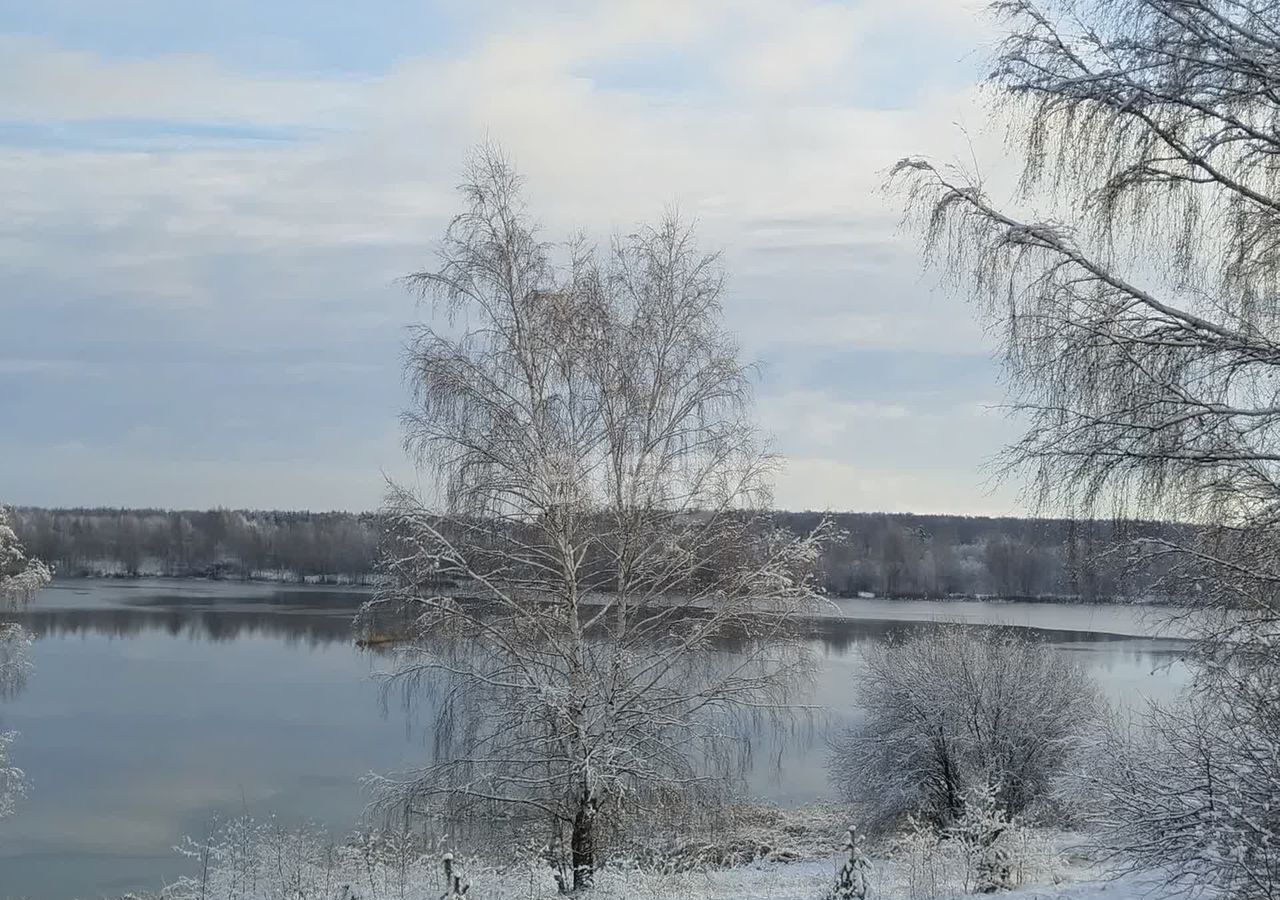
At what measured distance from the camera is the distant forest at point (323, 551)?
2399 inches

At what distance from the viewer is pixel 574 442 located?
10898mm

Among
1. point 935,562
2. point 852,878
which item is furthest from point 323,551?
point 852,878

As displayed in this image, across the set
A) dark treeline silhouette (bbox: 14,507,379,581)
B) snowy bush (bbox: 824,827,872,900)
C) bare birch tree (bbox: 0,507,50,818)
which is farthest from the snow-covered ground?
dark treeline silhouette (bbox: 14,507,379,581)

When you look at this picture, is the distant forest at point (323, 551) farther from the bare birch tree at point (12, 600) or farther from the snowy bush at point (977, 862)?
the snowy bush at point (977, 862)

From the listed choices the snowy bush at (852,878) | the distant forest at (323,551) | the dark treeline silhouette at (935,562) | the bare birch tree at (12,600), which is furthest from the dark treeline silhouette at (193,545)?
the snowy bush at (852,878)

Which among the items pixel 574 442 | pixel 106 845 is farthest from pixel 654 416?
pixel 106 845

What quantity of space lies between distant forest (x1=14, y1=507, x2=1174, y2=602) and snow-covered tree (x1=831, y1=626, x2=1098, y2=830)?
5.57 metres

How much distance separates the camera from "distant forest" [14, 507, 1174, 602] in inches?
2399

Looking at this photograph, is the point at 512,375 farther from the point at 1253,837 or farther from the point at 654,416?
the point at 1253,837

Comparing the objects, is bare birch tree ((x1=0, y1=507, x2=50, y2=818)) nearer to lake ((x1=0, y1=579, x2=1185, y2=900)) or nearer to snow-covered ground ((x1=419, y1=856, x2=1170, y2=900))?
lake ((x1=0, y1=579, x2=1185, y2=900))

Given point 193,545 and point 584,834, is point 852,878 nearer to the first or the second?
point 584,834

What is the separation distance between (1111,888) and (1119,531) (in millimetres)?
4465

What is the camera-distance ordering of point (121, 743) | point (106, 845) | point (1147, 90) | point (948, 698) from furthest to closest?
point (121, 743) < point (948, 698) < point (106, 845) < point (1147, 90)

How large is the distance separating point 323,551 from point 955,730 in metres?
53.0
